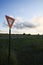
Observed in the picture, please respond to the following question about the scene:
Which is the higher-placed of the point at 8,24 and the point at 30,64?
the point at 8,24

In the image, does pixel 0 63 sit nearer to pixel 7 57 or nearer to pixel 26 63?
pixel 7 57

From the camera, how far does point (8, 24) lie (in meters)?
11.0

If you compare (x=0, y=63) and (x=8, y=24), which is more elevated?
(x=8, y=24)

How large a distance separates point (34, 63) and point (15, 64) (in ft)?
5.11

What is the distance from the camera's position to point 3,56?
12031 millimetres

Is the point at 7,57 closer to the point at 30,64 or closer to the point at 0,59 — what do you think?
the point at 0,59

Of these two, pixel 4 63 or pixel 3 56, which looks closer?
pixel 4 63

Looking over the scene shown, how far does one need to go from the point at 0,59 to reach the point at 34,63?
7.77 ft

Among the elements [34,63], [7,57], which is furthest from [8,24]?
[34,63]

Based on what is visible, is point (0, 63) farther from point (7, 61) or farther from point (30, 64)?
point (30, 64)

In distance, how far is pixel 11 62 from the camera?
1105 centimetres

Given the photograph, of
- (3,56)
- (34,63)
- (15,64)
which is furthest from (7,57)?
(34,63)

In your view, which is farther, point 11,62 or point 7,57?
point 7,57

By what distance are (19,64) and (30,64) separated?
2.52ft
